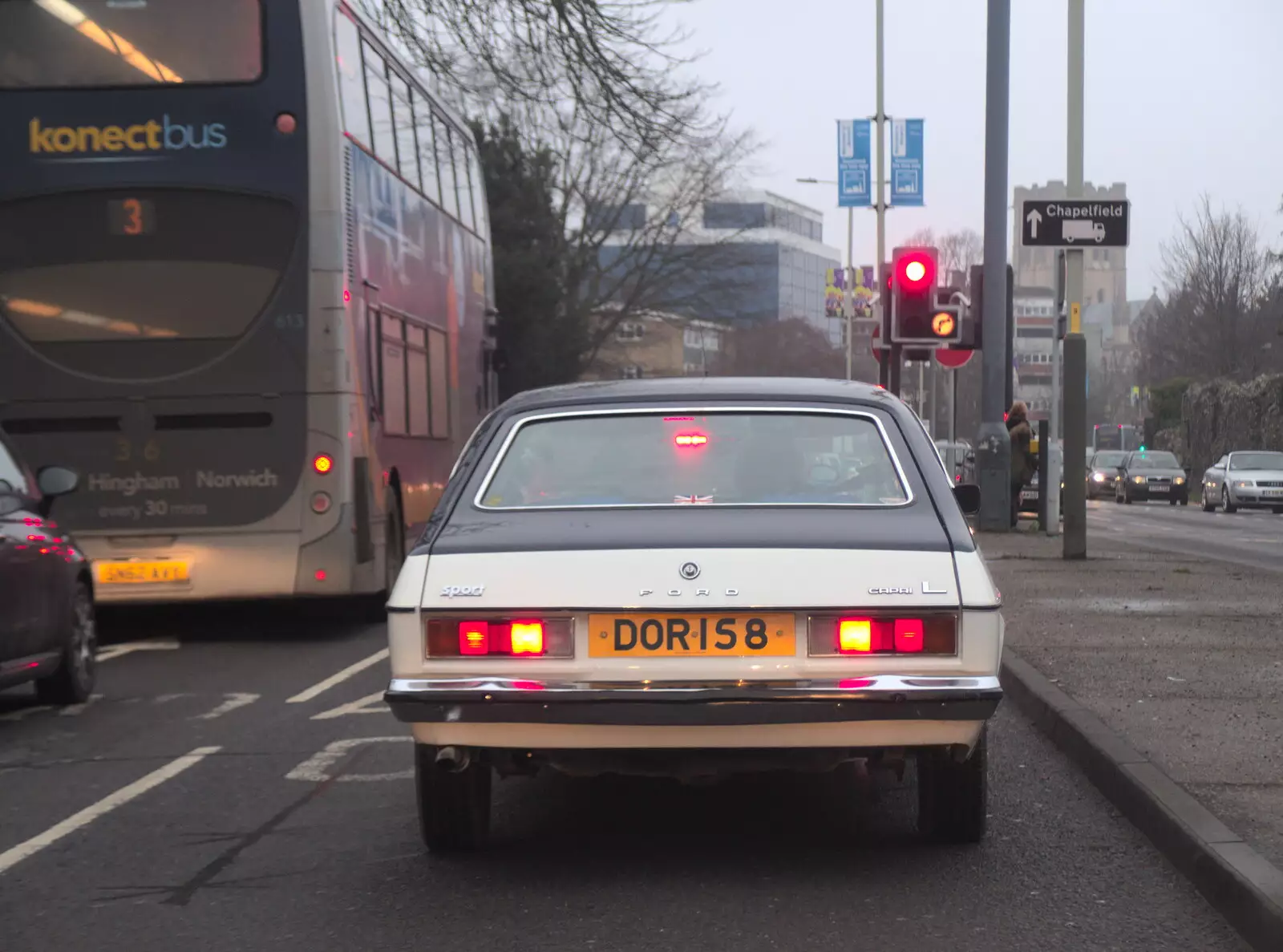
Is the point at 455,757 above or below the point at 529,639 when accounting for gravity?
below

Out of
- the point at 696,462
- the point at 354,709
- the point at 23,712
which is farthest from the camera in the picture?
the point at 23,712

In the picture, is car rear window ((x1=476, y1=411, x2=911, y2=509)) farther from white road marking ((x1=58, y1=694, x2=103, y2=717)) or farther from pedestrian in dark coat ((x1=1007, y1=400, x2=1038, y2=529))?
pedestrian in dark coat ((x1=1007, y1=400, x2=1038, y2=529))

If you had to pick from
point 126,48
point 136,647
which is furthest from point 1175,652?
point 126,48

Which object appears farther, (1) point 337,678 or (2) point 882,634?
(1) point 337,678

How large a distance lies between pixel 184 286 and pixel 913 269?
8.11 m

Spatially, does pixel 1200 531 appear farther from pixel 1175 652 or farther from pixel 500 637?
pixel 500 637

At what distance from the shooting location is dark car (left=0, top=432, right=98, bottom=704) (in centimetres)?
910

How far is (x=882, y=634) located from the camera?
548cm

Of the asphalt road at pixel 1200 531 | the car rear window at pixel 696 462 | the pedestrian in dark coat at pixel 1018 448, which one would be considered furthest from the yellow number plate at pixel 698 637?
the pedestrian in dark coat at pixel 1018 448

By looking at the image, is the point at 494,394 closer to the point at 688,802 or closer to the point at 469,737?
the point at 688,802

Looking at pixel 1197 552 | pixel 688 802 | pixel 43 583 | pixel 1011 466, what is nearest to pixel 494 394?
pixel 1011 466

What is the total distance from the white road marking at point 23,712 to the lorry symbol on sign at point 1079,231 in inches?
382

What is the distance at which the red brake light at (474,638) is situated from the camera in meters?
5.52

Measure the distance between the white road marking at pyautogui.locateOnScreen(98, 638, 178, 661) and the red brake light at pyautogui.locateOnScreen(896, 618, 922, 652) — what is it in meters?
8.15
